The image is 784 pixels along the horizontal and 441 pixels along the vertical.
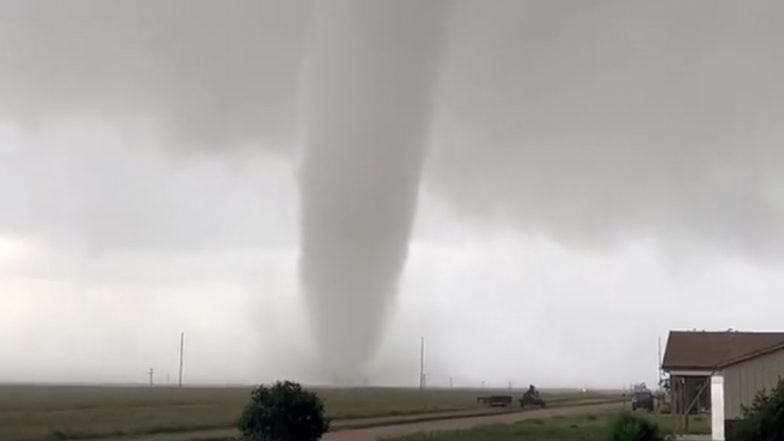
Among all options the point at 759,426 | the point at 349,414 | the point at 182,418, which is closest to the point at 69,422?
the point at 182,418

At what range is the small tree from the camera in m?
21.9

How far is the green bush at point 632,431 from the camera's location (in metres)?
21.9

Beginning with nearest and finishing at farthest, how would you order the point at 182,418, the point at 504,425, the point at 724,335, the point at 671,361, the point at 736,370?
the point at 736,370 → the point at 504,425 → the point at 671,361 → the point at 724,335 → the point at 182,418

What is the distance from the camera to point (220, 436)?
37.1 meters

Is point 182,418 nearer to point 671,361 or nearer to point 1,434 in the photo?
point 1,434

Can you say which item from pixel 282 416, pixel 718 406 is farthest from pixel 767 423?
pixel 718 406

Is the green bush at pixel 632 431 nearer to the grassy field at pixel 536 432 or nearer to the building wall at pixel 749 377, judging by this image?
the grassy field at pixel 536 432

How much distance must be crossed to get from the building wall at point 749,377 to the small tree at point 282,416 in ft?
60.6

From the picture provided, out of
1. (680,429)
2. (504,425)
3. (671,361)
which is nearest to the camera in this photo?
(680,429)

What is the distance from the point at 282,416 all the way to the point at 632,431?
7754 millimetres

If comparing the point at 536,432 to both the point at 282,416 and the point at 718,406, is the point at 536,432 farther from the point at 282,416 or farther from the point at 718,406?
the point at 282,416

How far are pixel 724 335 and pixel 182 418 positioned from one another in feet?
96.2

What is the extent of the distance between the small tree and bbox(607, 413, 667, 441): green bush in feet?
21.8

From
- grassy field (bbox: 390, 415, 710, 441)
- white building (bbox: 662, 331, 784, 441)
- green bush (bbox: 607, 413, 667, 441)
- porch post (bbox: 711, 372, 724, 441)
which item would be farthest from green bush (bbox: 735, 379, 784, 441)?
porch post (bbox: 711, 372, 724, 441)
